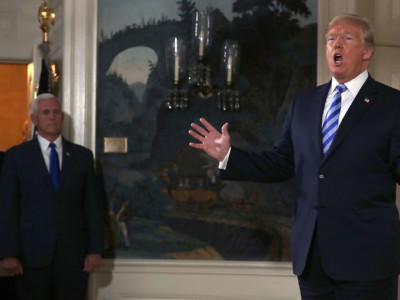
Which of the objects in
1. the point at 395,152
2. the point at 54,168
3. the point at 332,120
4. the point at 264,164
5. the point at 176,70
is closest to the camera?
the point at 395,152

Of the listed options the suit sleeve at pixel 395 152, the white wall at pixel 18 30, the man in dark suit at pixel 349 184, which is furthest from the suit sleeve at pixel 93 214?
the white wall at pixel 18 30

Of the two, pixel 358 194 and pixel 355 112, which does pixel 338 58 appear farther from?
pixel 358 194

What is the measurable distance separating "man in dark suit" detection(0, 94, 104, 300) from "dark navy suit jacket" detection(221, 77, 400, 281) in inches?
72.1

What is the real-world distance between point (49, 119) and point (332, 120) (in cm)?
206

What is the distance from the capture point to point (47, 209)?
3936 millimetres

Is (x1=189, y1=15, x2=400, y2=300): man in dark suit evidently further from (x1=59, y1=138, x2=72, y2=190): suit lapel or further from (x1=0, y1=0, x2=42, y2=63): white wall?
(x1=0, y1=0, x2=42, y2=63): white wall

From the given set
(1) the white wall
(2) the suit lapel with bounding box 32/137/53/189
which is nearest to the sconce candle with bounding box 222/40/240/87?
(2) the suit lapel with bounding box 32/137/53/189

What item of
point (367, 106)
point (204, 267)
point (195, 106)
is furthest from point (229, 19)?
point (367, 106)

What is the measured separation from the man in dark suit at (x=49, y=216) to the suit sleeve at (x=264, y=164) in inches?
63.5

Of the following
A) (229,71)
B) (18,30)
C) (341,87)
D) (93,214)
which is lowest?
(93,214)

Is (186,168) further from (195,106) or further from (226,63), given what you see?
(226,63)

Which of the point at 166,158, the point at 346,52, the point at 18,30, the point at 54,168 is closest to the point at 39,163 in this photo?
the point at 54,168

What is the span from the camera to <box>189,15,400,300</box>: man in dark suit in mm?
2336

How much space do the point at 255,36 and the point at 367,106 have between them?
2.07 m
